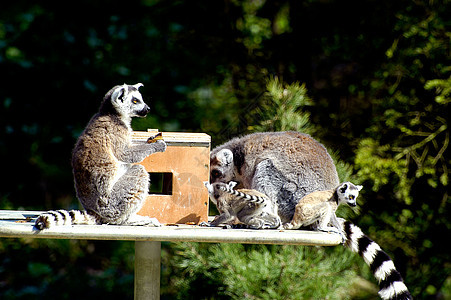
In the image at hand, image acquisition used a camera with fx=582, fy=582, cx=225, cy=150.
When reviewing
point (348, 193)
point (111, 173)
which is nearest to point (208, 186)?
point (111, 173)

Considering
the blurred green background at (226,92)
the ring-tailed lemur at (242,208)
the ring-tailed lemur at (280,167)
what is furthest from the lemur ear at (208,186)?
the blurred green background at (226,92)

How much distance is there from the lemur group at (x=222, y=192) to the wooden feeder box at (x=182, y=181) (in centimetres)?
9

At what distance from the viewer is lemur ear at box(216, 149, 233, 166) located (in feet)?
11.3

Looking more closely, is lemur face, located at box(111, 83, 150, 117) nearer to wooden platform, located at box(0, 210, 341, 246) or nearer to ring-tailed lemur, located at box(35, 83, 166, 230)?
ring-tailed lemur, located at box(35, 83, 166, 230)

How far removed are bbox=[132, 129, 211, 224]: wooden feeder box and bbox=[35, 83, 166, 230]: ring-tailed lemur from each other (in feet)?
0.44

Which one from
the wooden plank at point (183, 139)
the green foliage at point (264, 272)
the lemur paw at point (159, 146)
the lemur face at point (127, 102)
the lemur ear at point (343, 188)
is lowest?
the green foliage at point (264, 272)

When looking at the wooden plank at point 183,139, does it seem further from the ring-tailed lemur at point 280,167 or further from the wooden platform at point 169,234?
the wooden platform at point 169,234

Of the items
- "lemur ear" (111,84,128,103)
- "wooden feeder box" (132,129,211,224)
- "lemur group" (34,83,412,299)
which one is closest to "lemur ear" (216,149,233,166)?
"lemur group" (34,83,412,299)

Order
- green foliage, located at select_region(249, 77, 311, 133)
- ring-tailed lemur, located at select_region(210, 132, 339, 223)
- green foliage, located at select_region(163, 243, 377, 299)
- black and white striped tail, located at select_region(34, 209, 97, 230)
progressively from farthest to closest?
green foliage, located at select_region(249, 77, 311, 133) → green foliage, located at select_region(163, 243, 377, 299) → ring-tailed lemur, located at select_region(210, 132, 339, 223) → black and white striped tail, located at select_region(34, 209, 97, 230)

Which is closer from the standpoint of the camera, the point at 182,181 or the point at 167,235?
the point at 167,235

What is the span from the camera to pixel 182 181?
3.06 metres

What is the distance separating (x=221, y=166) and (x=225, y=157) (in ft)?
0.19

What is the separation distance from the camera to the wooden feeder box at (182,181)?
3053mm

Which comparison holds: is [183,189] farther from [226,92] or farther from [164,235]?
[226,92]
